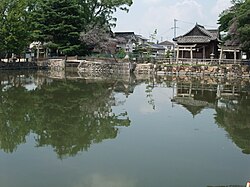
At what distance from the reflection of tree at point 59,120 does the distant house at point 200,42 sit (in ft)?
68.9

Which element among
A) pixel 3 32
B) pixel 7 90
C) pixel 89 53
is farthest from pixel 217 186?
pixel 89 53

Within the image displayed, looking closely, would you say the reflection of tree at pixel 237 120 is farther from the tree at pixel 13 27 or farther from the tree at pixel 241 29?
the tree at pixel 13 27

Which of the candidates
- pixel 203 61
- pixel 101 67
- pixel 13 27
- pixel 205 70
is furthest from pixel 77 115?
pixel 101 67

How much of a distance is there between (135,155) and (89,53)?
34486mm

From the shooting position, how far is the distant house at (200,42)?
37.0m

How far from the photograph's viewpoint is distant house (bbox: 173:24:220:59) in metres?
37.0

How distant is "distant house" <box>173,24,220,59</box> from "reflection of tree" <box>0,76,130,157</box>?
68.9 ft

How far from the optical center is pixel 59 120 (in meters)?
A: 11.9

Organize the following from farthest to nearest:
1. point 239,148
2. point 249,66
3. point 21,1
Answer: point 21,1
point 249,66
point 239,148

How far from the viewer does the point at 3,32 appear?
34.1 metres

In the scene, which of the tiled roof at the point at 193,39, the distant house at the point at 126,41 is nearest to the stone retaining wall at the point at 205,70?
the tiled roof at the point at 193,39

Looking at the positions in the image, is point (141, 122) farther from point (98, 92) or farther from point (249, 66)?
point (249, 66)

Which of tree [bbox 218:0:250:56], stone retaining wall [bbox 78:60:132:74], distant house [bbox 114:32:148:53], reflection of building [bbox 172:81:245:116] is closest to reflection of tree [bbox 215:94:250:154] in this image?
reflection of building [bbox 172:81:245:116]

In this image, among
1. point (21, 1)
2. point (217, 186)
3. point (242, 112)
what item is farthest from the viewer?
point (21, 1)
